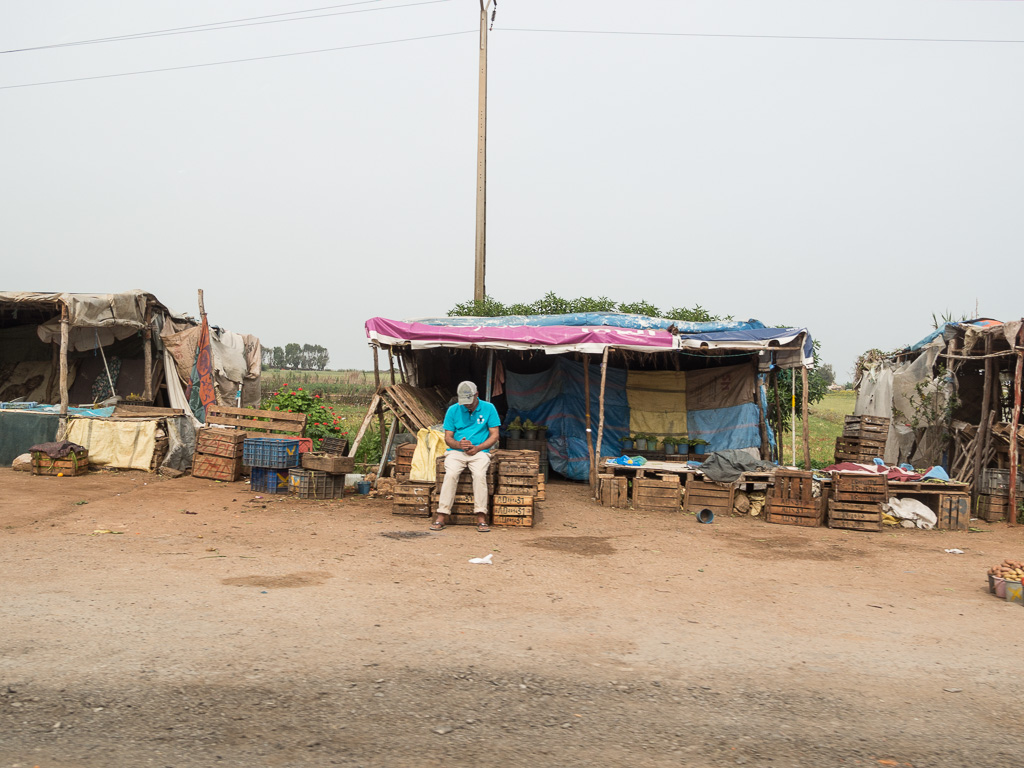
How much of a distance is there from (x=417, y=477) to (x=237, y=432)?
4.75 metres

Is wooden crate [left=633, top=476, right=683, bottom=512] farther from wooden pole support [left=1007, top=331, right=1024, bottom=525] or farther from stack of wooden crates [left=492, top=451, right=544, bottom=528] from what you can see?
wooden pole support [left=1007, top=331, right=1024, bottom=525]

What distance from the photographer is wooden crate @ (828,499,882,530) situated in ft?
32.8

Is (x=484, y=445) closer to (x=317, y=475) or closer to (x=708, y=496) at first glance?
(x=317, y=475)

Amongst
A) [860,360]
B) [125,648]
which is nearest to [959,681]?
[125,648]

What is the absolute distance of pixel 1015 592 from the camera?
6.18m

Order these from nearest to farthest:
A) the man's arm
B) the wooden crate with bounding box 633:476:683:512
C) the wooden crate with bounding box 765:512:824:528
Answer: the man's arm
the wooden crate with bounding box 765:512:824:528
the wooden crate with bounding box 633:476:683:512

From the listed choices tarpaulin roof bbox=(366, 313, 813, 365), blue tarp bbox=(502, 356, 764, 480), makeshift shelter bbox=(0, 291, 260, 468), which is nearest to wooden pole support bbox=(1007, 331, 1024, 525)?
tarpaulin roof bbox=(366, 313, 813, 365)

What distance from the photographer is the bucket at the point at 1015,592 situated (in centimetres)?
615

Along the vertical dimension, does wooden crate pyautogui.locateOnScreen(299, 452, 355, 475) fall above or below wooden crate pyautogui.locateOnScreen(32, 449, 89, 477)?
above

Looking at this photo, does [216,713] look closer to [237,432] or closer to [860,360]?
[237,432]

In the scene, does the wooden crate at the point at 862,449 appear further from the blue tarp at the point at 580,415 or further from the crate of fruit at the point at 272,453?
the crate of fruit at the point at 272,453

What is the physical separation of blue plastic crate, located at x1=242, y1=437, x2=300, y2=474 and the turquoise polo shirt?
134 inches

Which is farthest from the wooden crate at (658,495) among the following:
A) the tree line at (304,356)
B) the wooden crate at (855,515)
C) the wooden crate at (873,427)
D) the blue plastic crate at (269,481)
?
the tree line at (304,356)

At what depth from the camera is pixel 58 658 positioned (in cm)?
417
